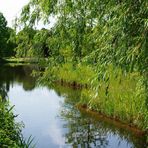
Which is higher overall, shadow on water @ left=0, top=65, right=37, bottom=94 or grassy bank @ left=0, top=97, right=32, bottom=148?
grassy bank @ left=0, top=97, right=32, bottom=148

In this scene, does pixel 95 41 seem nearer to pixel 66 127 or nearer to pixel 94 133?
pixel 94 133

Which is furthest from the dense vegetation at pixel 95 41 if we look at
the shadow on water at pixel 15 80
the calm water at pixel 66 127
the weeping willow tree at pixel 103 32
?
the shadow on water at pixel 15 80

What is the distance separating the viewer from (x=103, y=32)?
601cm

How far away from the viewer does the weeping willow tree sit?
513 cm

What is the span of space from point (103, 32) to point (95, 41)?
517 millimetres

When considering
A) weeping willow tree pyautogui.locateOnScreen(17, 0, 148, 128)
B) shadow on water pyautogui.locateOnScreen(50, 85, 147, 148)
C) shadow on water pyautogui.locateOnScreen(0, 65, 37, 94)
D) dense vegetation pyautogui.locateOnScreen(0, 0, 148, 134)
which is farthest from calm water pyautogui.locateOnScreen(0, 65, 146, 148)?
shadow on water pyautogui.locateOnScreen(0, 65, 37, 94)

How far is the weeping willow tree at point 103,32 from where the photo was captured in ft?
16.8

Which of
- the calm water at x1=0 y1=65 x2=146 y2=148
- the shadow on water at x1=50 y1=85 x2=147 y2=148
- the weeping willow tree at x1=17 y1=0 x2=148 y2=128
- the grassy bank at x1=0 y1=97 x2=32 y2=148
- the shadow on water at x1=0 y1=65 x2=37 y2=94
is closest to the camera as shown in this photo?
the weeping willow tree at x1=17 y1=0 x2=148 y2=128

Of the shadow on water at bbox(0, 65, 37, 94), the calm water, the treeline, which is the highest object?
the treeline

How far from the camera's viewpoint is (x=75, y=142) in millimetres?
13711

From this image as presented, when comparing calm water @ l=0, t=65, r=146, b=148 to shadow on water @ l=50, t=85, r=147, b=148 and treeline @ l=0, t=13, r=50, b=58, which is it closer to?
shadow on water @ l=50, t=85, r=147, b=148

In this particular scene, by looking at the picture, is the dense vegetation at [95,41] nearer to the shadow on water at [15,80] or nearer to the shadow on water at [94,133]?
the shadow on water at [94,133]

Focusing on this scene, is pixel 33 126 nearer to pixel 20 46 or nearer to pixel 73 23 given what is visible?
pixel 20 46

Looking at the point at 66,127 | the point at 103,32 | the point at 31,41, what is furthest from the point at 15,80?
the point at 103,32
